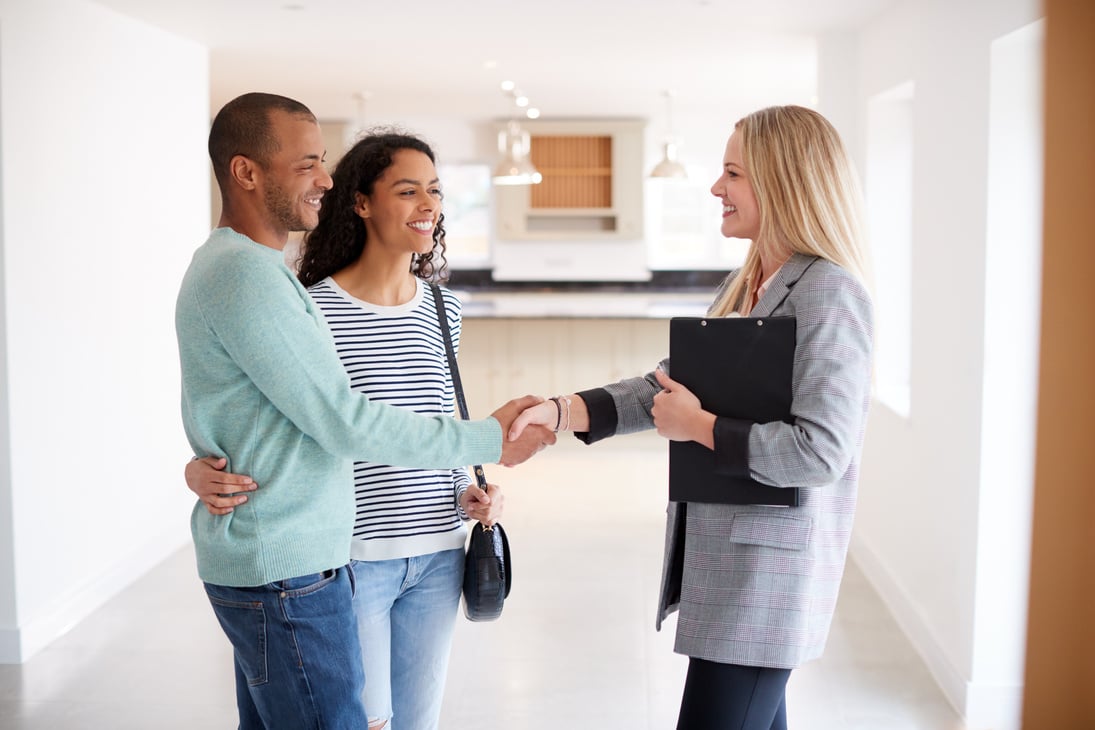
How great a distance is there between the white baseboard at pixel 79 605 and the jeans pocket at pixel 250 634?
2.78 m

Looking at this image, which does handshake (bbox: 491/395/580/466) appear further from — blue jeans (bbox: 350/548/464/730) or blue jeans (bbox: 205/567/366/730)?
blue jeans (bbox: 205/567/366/730)

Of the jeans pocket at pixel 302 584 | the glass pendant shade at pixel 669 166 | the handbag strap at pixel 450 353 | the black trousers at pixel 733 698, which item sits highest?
the glass pendant shade at pixel 669 166

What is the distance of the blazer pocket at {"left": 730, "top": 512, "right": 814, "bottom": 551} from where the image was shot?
1.65 m

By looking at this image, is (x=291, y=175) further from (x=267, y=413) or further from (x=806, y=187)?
(x=806, y=187)

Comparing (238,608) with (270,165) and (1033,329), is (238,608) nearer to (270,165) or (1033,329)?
(270,165)

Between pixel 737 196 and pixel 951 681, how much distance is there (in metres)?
2.38

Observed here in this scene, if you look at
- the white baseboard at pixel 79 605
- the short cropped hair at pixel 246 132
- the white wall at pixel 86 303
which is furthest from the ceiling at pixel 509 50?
the short cropped hair at pixel 246 132

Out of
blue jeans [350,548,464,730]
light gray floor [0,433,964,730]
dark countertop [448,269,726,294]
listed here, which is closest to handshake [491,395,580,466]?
blue jeans [350,548,464,730]

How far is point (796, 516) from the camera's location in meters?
1.66

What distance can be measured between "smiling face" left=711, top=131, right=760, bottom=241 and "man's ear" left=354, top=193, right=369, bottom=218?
0.67 meters

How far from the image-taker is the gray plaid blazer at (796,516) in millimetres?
1577

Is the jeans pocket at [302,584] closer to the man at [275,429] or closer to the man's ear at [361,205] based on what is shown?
the man at [275,429]

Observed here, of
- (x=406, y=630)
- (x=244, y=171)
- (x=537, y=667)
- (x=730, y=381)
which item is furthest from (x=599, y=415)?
(x=537, y=667)

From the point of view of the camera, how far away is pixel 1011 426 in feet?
10.4
